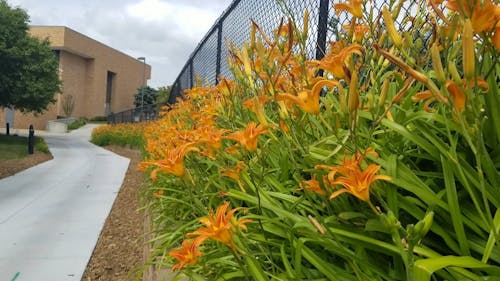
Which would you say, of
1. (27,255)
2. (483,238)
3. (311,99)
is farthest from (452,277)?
(27,255)

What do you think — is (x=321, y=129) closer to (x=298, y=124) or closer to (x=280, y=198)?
(x=298, y=124)

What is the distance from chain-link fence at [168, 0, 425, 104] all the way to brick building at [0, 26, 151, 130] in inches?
988

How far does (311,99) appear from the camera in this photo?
101cm

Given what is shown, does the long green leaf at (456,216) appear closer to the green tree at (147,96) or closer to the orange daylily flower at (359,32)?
the orange daylily flower at (359,32)

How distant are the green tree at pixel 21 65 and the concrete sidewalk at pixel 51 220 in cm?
1018

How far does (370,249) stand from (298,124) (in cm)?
40

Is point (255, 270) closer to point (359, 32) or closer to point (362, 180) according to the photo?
point (362, 180)

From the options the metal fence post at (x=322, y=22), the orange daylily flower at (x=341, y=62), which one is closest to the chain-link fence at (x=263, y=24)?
the metal fence post at (x=322, y=22)

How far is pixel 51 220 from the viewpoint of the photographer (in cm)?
438

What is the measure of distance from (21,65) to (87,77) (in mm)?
18950

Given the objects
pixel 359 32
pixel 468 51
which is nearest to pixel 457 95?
pixel 468 51

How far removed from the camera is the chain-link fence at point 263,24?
215 centimetres

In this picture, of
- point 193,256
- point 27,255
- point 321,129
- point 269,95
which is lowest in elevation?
point 27,255

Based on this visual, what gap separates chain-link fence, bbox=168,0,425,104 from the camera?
84.6 inches
